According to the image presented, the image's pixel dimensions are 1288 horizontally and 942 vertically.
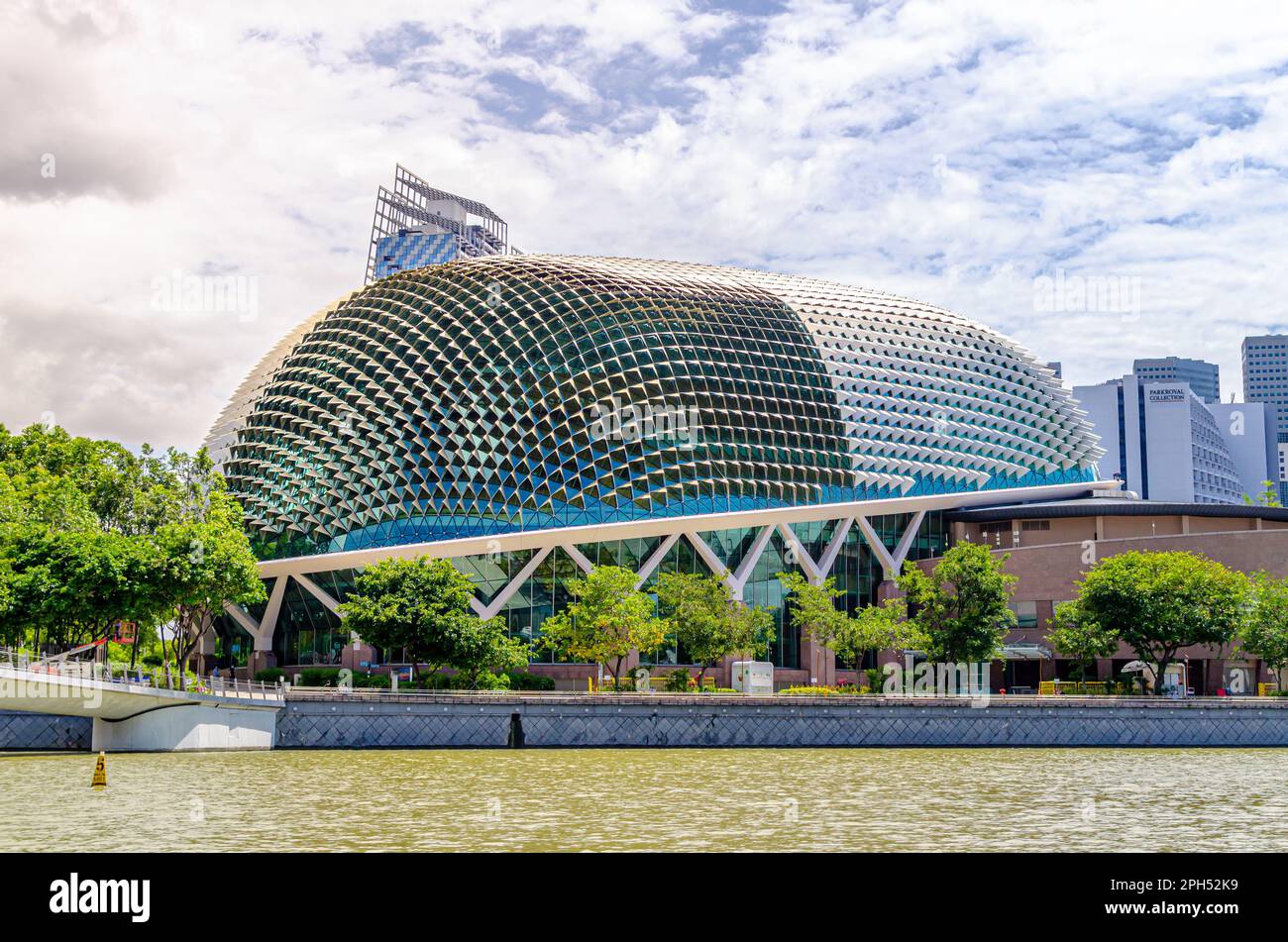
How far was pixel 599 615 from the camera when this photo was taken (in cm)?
6956

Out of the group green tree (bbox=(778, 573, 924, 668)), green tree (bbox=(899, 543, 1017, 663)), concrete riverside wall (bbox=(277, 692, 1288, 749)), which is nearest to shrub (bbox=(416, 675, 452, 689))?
concrete riverside wall (bbox=(277, 692, 1288, 749))

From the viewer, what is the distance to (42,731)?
5284cm

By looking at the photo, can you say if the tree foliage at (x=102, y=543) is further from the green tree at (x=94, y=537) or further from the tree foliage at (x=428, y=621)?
the tree foliage at (x=428, y=621)

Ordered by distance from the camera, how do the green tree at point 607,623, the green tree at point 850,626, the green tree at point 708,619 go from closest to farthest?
the green tree at point 607,623 < the green tree at point 708,619 < the green tree at point 850,626

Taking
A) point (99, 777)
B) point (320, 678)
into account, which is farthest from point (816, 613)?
point (99, 777)

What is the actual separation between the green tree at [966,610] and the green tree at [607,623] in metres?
14.9

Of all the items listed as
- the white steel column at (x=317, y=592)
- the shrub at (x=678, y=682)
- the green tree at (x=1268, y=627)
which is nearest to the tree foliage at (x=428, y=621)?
the shrub at (x=678, y=682)

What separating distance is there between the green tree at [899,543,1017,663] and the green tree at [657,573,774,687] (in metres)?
9.07

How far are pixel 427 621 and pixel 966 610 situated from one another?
1157 inches

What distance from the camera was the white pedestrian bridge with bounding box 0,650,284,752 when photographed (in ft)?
160

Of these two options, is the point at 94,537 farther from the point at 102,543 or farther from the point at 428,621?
the point at 428,621

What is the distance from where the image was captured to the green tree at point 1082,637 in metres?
70.4
